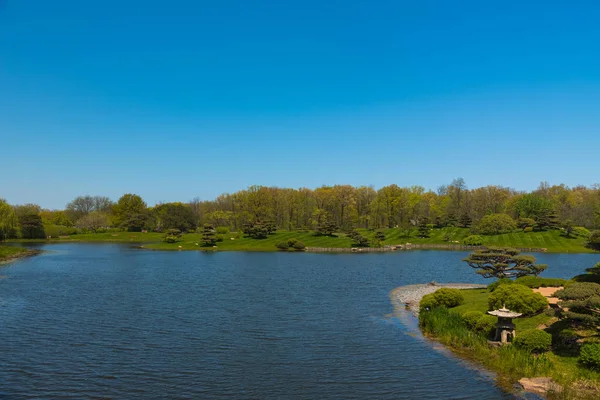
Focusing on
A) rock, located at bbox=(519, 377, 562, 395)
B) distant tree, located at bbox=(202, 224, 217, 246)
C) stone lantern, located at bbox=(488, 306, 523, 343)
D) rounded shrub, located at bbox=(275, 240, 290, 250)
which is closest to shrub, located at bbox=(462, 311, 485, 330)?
stone lantern, located at bbox=(488, 306, 523, 343)

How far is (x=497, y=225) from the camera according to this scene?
123 m


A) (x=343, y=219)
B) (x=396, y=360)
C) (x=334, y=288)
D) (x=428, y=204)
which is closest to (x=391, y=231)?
(x=343, y=219)

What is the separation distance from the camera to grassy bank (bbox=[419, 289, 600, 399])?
2050 cm

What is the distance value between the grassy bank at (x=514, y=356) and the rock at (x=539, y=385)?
12.5 inches

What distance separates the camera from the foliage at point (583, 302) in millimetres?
22156

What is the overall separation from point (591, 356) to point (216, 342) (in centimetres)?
2137

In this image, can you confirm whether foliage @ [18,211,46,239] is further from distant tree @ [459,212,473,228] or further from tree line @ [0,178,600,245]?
distant tree @ [459,212,473,228]

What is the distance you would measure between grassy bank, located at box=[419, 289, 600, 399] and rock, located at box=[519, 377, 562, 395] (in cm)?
32

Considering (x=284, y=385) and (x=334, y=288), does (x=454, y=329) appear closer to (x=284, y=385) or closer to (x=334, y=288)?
(x=284, y=385)

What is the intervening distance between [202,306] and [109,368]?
16.4m

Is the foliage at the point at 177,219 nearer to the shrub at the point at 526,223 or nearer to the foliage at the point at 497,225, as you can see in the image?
the foliage at the point at 497,225

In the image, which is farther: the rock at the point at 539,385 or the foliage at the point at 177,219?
the foliage at the point at 177,219

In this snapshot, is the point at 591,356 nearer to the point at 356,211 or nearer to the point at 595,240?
the point at 595,240

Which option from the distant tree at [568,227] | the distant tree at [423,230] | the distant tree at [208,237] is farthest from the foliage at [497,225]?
the distant tree at [208,237]
